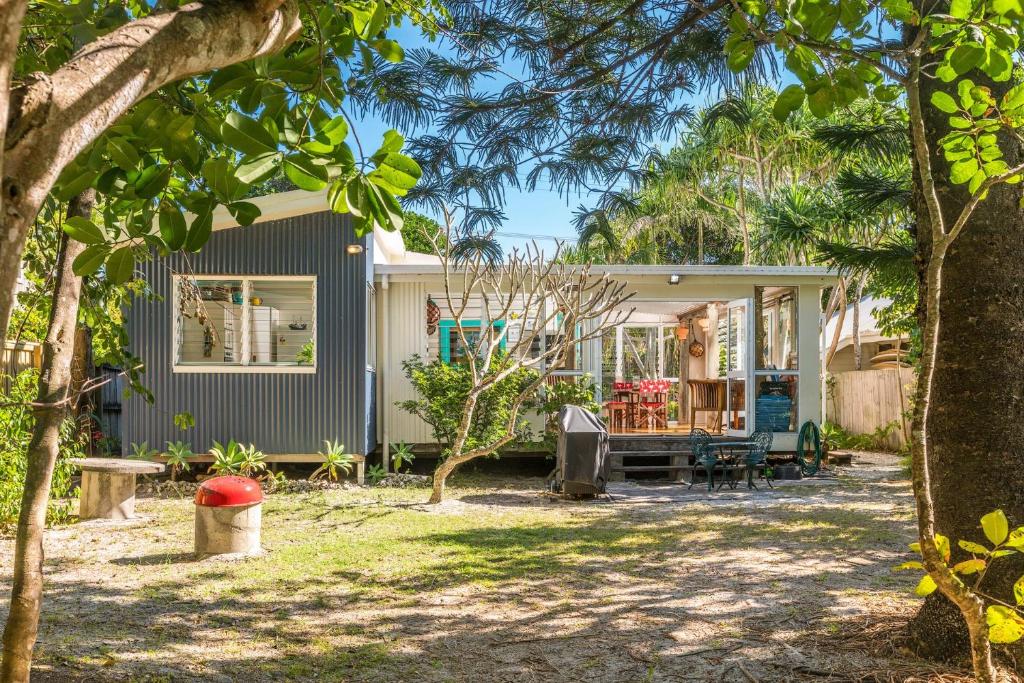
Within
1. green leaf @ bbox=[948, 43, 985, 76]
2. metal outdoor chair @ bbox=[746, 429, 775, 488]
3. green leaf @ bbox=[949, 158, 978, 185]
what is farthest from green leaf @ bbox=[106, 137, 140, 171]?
metal outdoor chair @ bbox=[746, 429, 775, 488]

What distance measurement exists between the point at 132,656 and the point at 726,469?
7963mm

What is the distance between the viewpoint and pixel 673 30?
429 cm

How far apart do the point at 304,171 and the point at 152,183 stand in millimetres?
388

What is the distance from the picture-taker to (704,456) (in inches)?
392

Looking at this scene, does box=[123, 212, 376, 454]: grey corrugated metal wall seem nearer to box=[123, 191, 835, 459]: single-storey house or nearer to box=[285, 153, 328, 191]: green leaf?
box=[123, 191, 835, 459]: single-storey house

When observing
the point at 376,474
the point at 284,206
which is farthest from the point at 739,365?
the point at 284,206

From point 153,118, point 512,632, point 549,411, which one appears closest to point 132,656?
point 512,632

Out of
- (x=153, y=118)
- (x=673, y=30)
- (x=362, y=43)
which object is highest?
(x=673, y=30)

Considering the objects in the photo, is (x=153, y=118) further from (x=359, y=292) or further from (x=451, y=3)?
(x=359, y=292)

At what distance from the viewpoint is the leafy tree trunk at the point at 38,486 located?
2.54 meters

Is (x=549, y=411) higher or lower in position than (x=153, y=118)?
lower

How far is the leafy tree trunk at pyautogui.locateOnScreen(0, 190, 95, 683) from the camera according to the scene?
2539 millimetres

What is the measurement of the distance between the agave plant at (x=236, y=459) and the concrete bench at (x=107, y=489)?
1.86 meters

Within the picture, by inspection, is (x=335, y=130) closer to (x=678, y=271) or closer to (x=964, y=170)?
(x=964, y=170)
